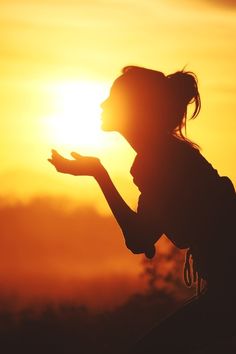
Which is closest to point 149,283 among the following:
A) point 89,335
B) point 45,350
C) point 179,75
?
point 89,335

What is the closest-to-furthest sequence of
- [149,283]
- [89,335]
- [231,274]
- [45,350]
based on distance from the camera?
[231,274]
[45,350]
[89,335]
[149,283]

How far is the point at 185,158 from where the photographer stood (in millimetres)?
7898

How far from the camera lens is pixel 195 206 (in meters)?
7.81

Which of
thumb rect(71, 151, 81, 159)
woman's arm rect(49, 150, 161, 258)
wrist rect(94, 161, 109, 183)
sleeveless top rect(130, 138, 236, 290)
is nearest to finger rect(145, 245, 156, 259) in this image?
woman's arm rect(49, 150, 161, 258)

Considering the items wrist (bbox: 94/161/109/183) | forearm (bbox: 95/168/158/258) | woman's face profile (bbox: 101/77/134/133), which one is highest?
woman's face profile (bbox: 101/77/134/133)

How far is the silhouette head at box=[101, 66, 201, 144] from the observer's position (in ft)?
26.6

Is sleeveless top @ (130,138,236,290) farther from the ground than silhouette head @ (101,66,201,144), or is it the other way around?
silhouette head @ (101,66,201,144)

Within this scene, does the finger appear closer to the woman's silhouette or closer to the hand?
the woman's silhouette

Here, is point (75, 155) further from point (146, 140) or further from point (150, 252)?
point (150, 252)

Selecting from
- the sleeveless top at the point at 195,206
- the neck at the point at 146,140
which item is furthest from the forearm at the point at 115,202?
the neck at the point at 146,140

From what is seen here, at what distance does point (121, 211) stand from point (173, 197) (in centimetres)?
38

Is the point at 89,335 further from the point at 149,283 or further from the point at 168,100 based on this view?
the point at 168,100

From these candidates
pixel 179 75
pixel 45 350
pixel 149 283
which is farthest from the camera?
pixel 149 283

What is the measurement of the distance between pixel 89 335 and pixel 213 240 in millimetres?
13314
